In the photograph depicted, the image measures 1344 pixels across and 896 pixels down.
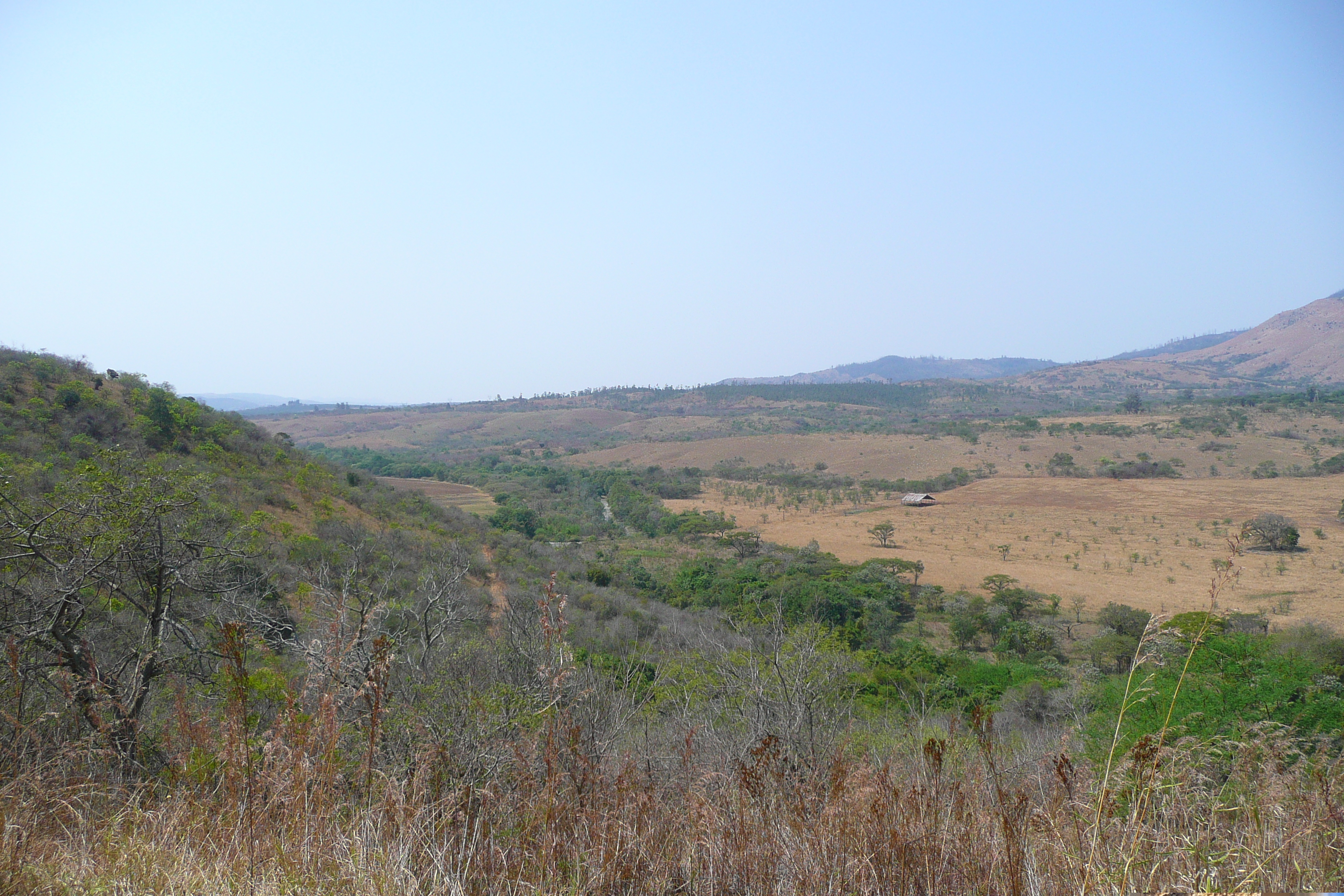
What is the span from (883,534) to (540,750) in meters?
37.0

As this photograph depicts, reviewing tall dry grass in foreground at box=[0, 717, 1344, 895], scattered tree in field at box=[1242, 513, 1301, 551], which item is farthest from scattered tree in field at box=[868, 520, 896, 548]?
tall dry grass in foreground at box=[0, 717, 1344, 895]

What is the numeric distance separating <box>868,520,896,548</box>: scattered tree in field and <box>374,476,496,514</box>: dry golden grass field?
25.9 meters

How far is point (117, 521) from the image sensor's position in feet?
18.8

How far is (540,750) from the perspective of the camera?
393 cm

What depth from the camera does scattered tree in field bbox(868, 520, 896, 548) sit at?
1480 inches

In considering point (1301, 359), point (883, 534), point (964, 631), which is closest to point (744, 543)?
point (883, 534)

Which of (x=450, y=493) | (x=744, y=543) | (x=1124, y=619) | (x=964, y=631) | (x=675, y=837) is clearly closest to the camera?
(x=675, y=837)

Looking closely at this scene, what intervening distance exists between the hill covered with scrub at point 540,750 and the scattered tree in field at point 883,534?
2192 cm

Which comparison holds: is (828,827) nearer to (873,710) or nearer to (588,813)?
(588,813)

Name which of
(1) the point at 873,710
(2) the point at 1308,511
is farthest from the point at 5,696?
(2) the point at 1308,511

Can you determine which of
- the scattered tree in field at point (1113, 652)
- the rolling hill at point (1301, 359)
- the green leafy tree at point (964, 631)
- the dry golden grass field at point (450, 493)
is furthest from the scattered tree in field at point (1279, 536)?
the rolling hill at point (1301, 359)

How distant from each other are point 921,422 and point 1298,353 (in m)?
157

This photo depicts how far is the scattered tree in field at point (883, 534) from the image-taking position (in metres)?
37.6

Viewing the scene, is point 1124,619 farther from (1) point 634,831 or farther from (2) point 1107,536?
(1) point 634,831
